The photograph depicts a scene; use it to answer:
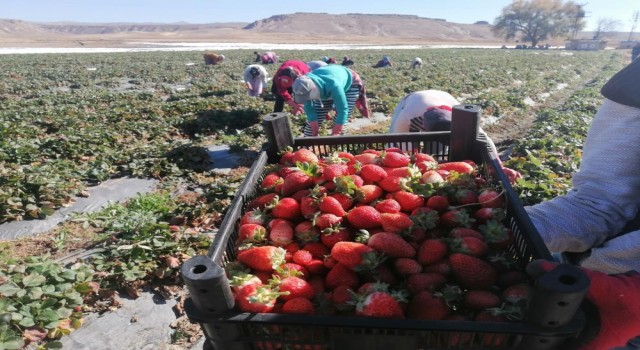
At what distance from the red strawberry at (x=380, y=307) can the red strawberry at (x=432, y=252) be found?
0.32 m

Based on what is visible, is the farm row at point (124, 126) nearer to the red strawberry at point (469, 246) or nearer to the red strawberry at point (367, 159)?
the red strawberry at point (367, 159)

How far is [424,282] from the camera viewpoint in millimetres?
1293

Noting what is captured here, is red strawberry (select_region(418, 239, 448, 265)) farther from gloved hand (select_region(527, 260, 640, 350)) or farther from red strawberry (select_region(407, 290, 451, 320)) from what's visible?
gloved hand (select_region(527, 260, 640, 350))

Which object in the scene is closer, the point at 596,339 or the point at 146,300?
the point at 596,339

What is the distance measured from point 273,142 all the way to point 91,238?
2396 mm

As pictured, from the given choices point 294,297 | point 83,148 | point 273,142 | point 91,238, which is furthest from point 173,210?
point 294,297

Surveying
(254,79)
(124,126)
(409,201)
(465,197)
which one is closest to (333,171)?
(409,201)

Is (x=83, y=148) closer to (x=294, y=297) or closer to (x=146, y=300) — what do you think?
(x=146, y=300)

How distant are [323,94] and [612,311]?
4311 millimetres

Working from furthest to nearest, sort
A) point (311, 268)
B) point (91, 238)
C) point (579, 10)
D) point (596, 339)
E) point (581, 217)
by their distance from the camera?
point (579, 10) < point (91, 238) < point (581, 217) < point (311, 268) < point (596, 339)

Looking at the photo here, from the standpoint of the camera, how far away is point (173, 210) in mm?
4012

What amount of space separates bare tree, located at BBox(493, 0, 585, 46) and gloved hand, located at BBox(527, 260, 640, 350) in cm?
8737

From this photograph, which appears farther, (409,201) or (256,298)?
(409,201)

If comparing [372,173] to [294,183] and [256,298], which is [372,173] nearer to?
[294,183]
